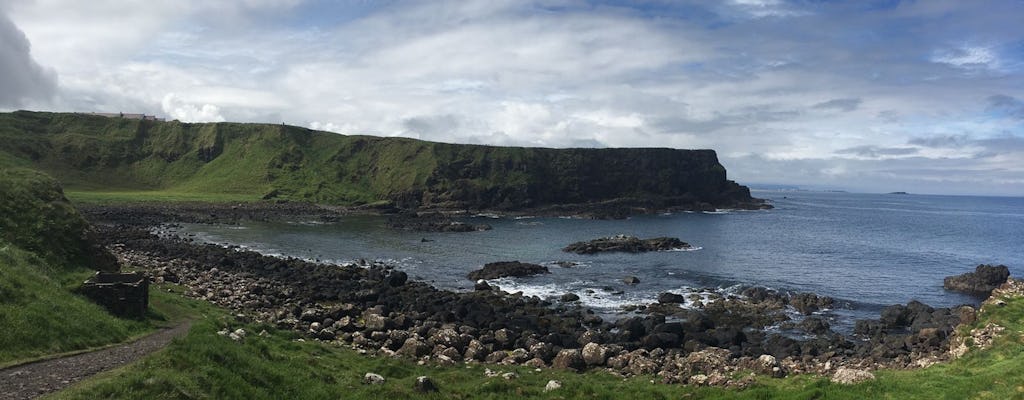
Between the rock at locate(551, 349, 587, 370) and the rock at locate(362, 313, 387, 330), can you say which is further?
the rock at locate(362, 313, 387, 330)

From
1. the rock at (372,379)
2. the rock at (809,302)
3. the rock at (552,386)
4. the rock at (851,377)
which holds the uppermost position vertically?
the rock at (851,377)

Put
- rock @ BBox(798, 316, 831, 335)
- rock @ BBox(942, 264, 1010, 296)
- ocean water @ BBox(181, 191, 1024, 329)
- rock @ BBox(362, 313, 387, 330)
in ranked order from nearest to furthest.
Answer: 1. rock @ BBox(362, 313, 387, 330)
2. rock @ BBox(798, 316, 831, 335)
3. ocean water @ BBox(181, 191, 1024, 329)
4. rock @ BBox(942, 264, 1010, 296)

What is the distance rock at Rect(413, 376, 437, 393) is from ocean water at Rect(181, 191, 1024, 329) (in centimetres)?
2692

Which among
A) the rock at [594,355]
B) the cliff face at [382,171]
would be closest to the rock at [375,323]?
the rock at [594,355]

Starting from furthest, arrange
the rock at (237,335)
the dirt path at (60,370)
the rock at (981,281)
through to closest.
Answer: the rock at (981,281)
the rock at (237,335)
the dirt path at (60,370)

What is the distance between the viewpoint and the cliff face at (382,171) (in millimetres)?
167750

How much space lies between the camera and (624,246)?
86.6 meters

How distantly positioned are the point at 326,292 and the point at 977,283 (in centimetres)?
6389

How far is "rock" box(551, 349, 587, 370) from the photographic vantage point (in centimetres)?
2794

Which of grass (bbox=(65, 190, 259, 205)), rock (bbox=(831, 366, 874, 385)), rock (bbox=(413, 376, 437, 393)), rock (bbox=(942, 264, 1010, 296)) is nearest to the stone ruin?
rock (bbox=(413, 376, 437, 393))

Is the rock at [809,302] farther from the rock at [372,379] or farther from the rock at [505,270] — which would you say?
the rock at [372,379]

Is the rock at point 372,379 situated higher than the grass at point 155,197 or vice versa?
the rock at point 372,379

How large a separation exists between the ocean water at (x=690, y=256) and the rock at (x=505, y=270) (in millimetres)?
1571

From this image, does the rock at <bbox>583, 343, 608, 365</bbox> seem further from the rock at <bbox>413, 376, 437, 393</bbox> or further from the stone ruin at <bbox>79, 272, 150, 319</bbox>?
the stone ruin at <bbox>79, 272, 150, 319</bbox>
